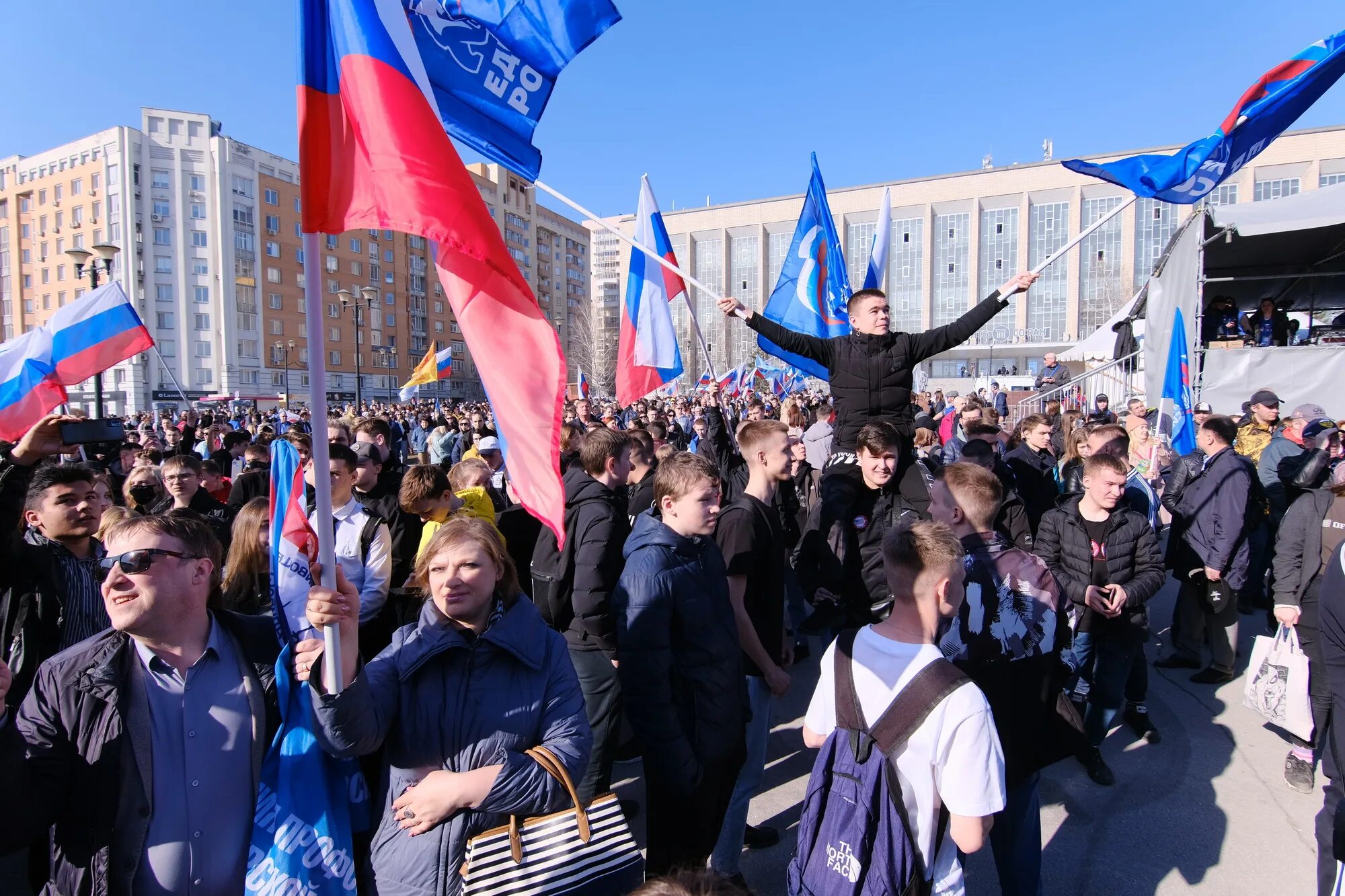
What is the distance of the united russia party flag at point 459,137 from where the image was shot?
83.0 inches

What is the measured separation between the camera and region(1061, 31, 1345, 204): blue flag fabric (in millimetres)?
4438

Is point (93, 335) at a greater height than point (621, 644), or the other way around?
point (93, 335)

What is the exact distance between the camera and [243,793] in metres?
2.11

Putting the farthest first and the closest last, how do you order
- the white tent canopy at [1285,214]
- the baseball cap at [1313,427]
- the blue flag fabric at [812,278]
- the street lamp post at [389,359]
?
the street lamp post at [389,359]
the white tent canopy at [1285,214]
the blue flag fabric at [812,278]
the baseball cap at [1313,427]

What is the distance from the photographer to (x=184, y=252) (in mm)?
56750

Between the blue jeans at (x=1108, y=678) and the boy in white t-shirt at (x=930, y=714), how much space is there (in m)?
2.70

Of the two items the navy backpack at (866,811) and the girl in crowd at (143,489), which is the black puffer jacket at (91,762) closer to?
the navy backpack at (866,811)

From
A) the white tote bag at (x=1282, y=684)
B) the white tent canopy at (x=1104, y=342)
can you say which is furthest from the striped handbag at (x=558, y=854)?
the white tent canopy at (x=1104, y=342)

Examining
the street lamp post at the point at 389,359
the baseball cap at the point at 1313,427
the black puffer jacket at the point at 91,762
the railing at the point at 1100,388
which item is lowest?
the black puffer jacket at the point at 91,762

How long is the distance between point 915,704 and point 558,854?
1.04m

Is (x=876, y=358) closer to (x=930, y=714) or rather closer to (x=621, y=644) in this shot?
(x=621, y=644)

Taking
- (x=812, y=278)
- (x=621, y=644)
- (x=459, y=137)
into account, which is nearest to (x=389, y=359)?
(x=812, y=278)

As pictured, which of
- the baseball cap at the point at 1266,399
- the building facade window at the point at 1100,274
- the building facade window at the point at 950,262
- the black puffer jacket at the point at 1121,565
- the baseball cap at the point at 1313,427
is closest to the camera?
the black puffer jacket at the point at 1121,565

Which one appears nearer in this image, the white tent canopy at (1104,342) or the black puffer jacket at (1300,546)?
the black puffer jacket at (1300,546)
